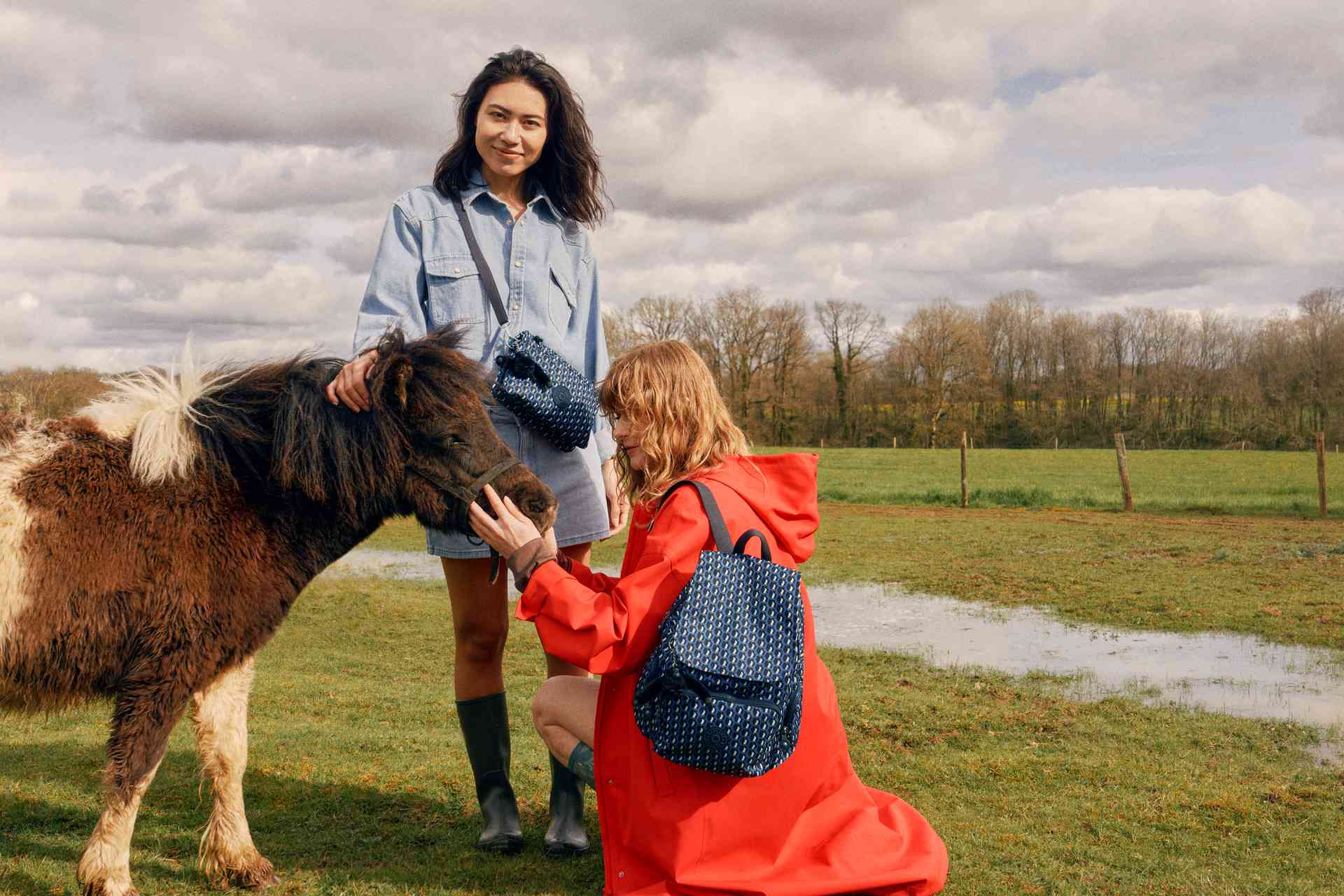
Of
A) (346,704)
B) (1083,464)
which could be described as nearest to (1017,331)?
(1083,464)

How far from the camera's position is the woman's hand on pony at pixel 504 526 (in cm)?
326

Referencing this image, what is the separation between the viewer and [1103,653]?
8.72 m

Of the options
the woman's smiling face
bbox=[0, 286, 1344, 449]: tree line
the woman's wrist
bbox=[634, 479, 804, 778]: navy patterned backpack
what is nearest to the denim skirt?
the woman's wrist

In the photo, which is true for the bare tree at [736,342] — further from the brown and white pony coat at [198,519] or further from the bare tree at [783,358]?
the brown and white pony coat at [198,519]

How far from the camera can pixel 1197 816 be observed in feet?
14.8

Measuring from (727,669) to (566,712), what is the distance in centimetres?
110

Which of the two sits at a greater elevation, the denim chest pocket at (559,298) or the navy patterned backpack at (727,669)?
the denim chest pocket at (559,298)

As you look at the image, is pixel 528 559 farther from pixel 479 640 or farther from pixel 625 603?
pixel 479 640

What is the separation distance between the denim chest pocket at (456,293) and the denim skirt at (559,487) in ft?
1.45

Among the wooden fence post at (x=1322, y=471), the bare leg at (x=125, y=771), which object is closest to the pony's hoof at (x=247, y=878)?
the bare leg at (x=125, y=771)

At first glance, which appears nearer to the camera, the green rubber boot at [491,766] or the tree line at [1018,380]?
the green rubber boot at [491,766]

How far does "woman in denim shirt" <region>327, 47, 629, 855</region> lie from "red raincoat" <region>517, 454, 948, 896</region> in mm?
974

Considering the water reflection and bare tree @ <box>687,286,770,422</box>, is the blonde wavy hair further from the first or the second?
bare tree @ <box>687,286,770,422</box>

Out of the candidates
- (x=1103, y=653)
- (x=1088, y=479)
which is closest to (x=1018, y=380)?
(x=1088, y=479)
